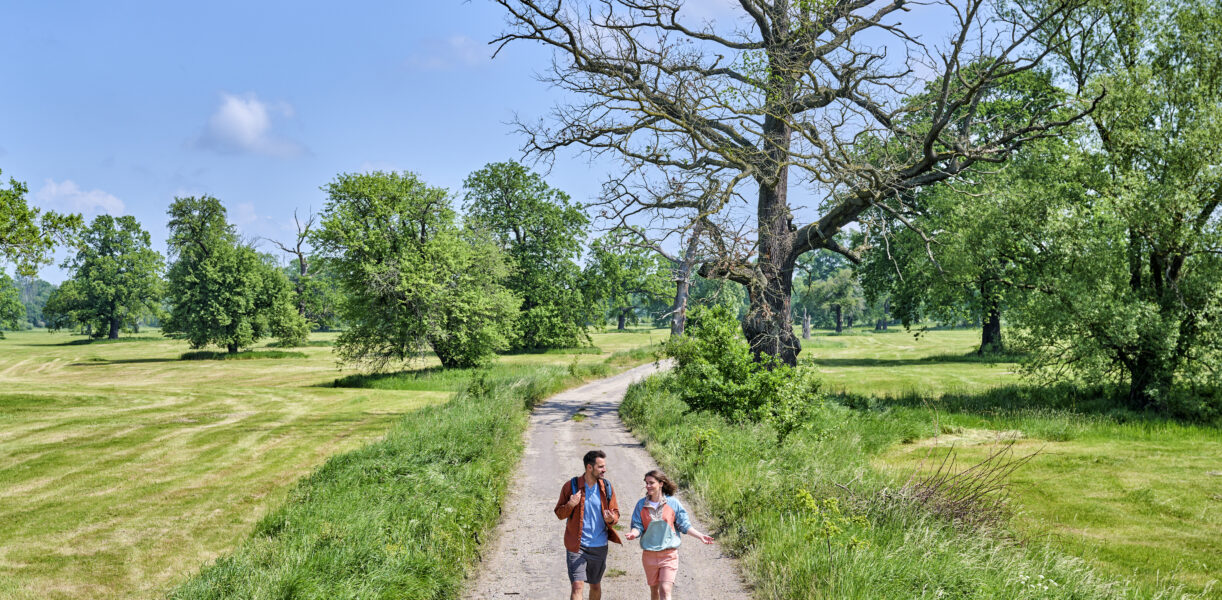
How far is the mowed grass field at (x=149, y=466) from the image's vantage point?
10078 millimetres

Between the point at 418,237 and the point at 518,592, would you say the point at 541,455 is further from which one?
the point at 418,237

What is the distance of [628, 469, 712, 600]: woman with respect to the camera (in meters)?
6.72

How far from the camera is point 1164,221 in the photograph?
18.5m

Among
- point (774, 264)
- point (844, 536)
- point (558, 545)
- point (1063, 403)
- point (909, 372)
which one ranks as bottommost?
point (558, 545)

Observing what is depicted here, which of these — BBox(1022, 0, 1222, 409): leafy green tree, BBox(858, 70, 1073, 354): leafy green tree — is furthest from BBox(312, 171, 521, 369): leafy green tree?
BBox(1022, 0, 1222, 409): leafy green tree

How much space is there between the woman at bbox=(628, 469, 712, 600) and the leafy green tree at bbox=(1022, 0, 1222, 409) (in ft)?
57.8

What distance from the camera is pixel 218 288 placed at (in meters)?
55.5

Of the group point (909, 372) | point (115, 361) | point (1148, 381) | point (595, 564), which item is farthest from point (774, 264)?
point (115, 361)

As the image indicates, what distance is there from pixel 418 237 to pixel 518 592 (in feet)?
98.9

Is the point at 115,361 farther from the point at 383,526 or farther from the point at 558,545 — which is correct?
the point at 558,545

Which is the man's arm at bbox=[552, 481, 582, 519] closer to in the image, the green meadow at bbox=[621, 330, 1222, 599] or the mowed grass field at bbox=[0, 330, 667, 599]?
the green meadow at bbox=[621, 330, 1222, 599]

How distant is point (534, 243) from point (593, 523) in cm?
4891

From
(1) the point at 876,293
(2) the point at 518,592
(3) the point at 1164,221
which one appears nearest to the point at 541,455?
(2) the point at 518,592

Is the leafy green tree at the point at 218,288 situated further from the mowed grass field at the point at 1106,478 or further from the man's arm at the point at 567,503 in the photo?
the man's arm at the point at 567,503
